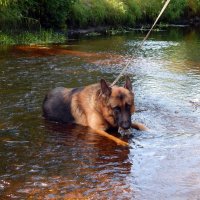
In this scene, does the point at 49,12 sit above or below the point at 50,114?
above

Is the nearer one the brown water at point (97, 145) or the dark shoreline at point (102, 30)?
the brown water at point (97, 145)

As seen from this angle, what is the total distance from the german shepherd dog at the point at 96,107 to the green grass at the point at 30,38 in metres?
11.7

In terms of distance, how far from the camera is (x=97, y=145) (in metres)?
6.85

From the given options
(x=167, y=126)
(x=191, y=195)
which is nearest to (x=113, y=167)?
(x=191, y=195)

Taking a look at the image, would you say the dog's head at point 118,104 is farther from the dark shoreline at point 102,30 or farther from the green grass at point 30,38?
the dark shoreline at point 102,30

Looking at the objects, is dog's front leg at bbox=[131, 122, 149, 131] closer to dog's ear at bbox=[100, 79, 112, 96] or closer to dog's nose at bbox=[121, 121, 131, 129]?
dog's nose at bbox=[121, 121, 131, 129]

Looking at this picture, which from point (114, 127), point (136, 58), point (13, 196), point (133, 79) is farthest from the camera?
point (136, 58)

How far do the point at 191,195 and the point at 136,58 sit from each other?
37.6ft

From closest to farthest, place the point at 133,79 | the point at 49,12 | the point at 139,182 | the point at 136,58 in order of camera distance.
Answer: the point at 139,182 → the point at 133,79 → the point at 136,58 → the point at 49,12

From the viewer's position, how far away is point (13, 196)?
4.95m

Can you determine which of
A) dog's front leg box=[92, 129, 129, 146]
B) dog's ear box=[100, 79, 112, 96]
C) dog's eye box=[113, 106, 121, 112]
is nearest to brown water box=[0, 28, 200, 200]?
dog's front leg box=[92, 129, 129, 146]

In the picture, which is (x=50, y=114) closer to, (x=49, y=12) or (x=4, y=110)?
(x=4, y=110)

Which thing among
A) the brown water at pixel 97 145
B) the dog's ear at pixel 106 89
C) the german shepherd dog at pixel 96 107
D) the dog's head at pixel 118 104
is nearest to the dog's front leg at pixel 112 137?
the german shepherd dog at pixel 96 107

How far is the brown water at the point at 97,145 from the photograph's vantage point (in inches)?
205
